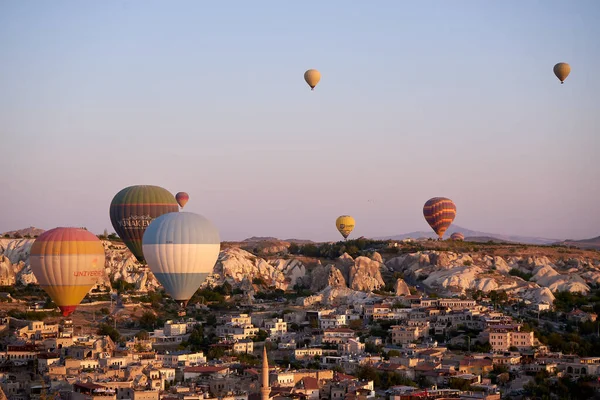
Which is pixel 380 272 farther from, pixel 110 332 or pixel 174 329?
pixel 110 332

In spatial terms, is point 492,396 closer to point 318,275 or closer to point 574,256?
point 318,275

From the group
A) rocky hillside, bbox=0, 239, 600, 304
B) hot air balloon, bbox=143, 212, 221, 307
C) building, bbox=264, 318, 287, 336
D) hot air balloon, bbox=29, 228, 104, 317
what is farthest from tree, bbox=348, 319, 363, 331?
hot air balloon, bbox=29, 228, 104, 317

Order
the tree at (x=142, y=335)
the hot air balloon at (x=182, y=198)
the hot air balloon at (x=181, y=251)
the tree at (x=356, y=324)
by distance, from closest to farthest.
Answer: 1. the hot air balloon at (x=181, y=251)
2. the tree at (x=142, y=335)
3. the tree at (x=356, y=324)
4. the hot air balloon at (x=182, y=198)

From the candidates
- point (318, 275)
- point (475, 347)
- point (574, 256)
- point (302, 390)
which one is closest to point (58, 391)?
point (302, 390)

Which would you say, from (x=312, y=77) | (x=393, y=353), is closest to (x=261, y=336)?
(x=393, y=353)

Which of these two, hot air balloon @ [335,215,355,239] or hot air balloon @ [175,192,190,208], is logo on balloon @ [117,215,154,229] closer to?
hot air balloon @ [175,192,190,208]

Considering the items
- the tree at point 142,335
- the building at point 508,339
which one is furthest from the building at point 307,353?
the building at point 508,339

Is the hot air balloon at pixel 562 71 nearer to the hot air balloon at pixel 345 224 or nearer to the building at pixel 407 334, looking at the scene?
the building at pixel 407 334
